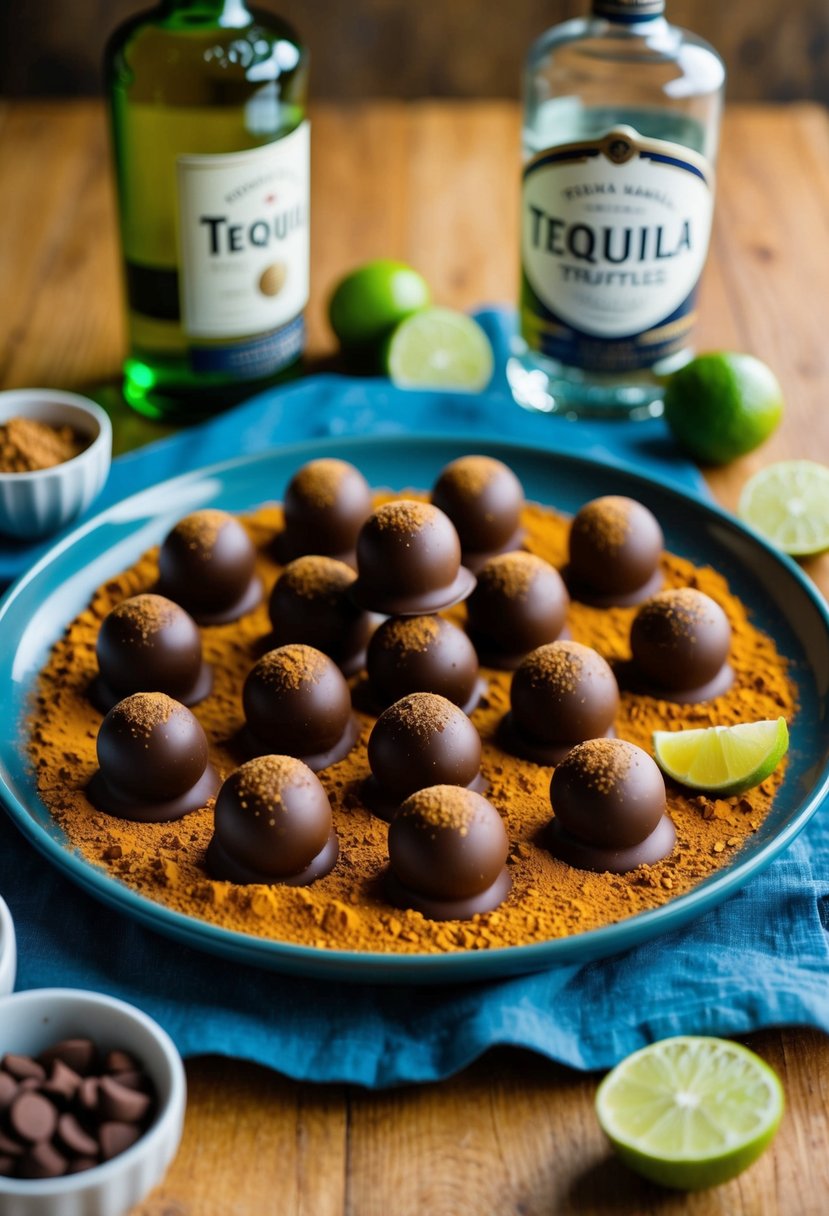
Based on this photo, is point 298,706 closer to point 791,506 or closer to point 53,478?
point 53,478

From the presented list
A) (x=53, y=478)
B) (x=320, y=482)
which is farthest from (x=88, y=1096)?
(x=53, y=478)

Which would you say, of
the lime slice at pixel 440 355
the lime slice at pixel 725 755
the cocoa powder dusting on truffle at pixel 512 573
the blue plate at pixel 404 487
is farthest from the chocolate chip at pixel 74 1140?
the lime slice at pixel 440 355

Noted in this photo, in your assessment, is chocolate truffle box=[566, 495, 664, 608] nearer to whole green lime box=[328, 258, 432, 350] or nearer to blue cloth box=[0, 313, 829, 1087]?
Answer: blue cloth box=[0, 313, 829, 1087]

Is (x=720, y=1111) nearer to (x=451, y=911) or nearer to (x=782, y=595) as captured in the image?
(x=451, y=911)

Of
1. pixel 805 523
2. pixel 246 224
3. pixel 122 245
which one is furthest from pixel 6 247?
pixel 805 523

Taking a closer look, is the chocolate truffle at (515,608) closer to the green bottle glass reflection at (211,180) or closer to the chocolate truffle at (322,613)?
the chocolate truffle at (322,613)

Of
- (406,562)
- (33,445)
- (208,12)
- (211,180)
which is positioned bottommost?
(33,445)
